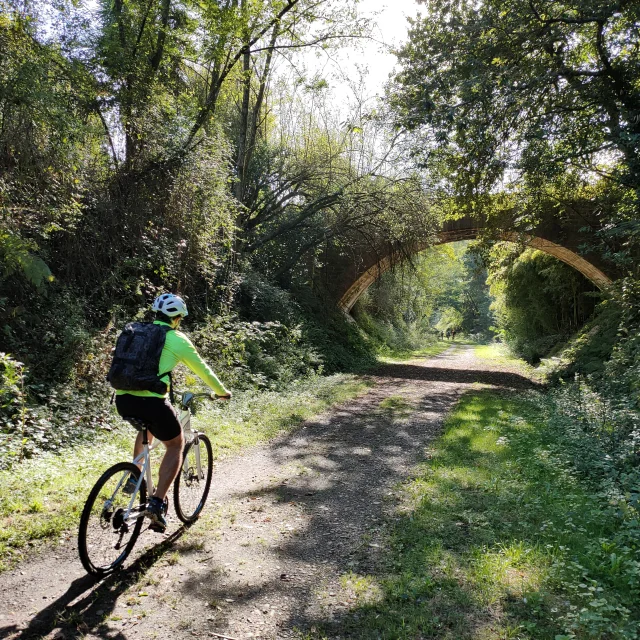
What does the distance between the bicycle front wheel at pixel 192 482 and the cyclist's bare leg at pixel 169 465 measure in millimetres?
494

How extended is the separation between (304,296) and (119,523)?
15256 mm

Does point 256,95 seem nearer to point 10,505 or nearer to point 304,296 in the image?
point 304,296

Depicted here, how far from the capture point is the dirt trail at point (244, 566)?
9.55ft

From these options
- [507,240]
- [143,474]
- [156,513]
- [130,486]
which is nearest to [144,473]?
[143,474]

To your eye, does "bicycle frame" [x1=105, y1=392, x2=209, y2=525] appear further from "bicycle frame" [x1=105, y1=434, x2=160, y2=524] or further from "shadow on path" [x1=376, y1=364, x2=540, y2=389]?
"shadow on path" [x1=376, y1=364, x2=540, y2=389]

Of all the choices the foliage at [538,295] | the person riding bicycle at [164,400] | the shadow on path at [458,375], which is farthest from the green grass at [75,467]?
the foliage at [538,295]

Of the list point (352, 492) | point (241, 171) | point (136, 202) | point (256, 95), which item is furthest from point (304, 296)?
point (352, 492)

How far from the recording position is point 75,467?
514 cm

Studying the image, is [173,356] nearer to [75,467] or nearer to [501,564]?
[75,467]

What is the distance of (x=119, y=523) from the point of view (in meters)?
3.31

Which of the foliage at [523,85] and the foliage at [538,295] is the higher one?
the foliage at [523,85]

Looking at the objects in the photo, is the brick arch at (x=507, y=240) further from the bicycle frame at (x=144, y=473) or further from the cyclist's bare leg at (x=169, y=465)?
the cyclist's bare leg at (x=169, y=465)

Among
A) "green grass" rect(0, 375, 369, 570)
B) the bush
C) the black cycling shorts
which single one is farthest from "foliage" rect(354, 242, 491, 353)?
the black cycling shorts

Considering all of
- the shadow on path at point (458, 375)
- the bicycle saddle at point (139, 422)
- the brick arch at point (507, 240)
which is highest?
the brick arch at point (507, 240)
